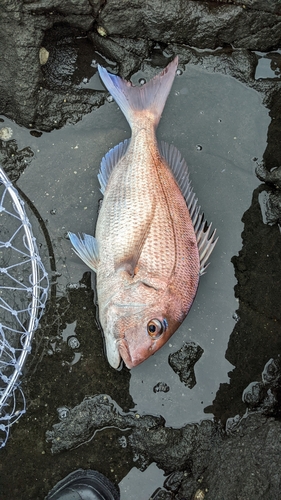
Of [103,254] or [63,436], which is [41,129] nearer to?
[103,254]

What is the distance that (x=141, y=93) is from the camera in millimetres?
3996

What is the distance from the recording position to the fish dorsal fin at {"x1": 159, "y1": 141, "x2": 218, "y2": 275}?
3.82 m

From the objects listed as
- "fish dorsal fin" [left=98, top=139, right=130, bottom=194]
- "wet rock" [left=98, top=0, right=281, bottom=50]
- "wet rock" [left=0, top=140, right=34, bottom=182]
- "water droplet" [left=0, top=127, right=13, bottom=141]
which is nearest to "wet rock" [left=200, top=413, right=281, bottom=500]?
"fish dorsal fin" [left=98, top=139, right=130, bottom=194]

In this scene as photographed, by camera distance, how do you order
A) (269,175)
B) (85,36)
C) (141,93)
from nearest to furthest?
(141,93) < (85,36) < (269,175)

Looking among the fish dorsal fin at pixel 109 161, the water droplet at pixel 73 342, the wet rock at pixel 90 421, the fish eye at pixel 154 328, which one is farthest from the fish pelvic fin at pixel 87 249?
the wet rock at pixel 90 421

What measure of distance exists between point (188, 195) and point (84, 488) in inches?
94.3

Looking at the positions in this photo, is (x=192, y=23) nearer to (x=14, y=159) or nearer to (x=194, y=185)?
(x=194, y=185)

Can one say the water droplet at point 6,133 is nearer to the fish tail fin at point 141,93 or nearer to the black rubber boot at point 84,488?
the fish tail fin at point 141,93

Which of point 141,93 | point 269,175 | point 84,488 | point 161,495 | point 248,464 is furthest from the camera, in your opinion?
point 269,175

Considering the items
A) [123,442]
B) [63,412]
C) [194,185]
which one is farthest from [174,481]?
[194,185]

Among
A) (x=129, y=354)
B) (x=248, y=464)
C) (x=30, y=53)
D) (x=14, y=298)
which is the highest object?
(x=30, y=53)

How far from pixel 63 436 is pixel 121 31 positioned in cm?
328

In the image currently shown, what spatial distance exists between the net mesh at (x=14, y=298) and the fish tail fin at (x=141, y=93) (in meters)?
1.11

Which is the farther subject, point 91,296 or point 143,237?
point 91,296
